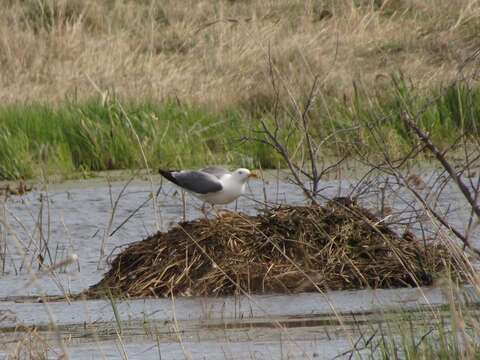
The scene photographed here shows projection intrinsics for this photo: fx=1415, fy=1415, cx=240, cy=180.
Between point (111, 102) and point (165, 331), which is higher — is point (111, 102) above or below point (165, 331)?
above

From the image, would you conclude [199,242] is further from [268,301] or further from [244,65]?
[244,65]

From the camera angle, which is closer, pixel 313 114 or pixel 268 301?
pixel 268 301

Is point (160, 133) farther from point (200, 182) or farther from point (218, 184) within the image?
point (218, 184)

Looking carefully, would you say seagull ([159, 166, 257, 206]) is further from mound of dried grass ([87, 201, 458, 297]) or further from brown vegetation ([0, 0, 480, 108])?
brown vegetation ([0, 0, 480, 108])

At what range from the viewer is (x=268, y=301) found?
20.7 feet

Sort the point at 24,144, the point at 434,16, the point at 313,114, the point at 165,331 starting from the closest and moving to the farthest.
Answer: the point at 165,331 < the point at 24,144 < the point at 313,114 < the point at 434,16

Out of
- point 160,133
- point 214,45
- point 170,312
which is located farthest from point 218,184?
point 214,45

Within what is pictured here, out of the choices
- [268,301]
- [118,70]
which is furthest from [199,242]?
[118,70]

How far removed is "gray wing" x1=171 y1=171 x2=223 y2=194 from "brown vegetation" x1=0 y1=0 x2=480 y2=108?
4.82 m

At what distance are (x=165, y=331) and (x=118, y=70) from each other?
9.14 meters

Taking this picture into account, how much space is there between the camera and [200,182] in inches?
305

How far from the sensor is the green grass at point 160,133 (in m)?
11.0

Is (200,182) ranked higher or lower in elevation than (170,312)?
higher

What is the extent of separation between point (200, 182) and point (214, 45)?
7.57 metres
